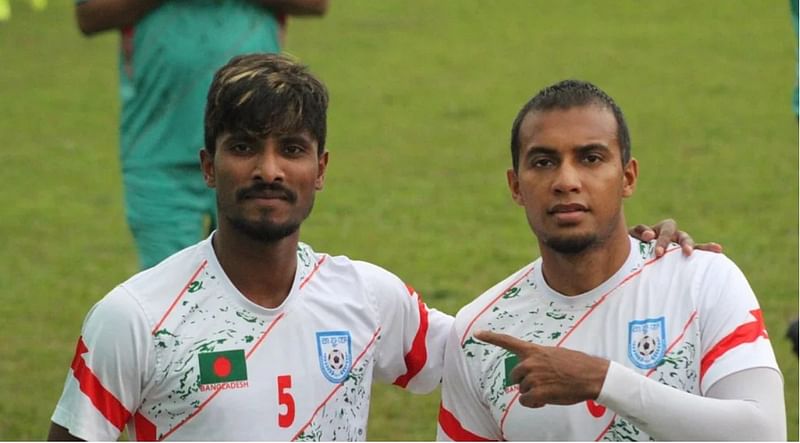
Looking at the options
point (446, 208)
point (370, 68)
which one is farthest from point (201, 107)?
point (370, 68)

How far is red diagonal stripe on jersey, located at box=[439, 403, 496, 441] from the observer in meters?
4.46

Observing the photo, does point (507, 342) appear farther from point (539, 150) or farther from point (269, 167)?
point (269, 167)

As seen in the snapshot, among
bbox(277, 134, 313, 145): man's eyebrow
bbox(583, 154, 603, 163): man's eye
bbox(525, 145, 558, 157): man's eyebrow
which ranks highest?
bbox(277, 134, 313, 145): man's eyebrow

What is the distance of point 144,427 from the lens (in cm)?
430

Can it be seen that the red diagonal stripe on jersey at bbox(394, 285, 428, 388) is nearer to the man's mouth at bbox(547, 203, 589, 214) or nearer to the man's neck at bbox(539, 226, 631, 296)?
the man's neck at bbox(539, 226, 631, 296)

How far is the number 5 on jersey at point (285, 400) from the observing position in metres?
4.29

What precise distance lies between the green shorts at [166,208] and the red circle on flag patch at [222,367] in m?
2.16

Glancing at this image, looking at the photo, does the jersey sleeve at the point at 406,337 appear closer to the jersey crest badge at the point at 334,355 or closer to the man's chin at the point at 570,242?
the jersey crest badge at the point at 334,355

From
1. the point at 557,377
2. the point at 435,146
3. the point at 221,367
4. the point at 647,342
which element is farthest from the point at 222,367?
the point at 435,146

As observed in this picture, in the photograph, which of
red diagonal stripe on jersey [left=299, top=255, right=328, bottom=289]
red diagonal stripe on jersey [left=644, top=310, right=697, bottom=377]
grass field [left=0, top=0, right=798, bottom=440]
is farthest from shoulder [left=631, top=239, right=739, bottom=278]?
grass field [left=0, top=0, right=798, bottom=440]

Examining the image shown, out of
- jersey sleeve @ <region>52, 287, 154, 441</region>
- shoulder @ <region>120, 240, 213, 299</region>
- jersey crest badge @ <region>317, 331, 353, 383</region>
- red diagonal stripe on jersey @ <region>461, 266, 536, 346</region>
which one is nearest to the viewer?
jersey sleeve @ <region>52, 287, 154, 441</region>

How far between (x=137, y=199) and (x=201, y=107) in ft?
1.45

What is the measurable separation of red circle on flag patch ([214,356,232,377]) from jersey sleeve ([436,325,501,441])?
0.63 m

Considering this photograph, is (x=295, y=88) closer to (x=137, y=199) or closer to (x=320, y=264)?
(x=320, y=264)
